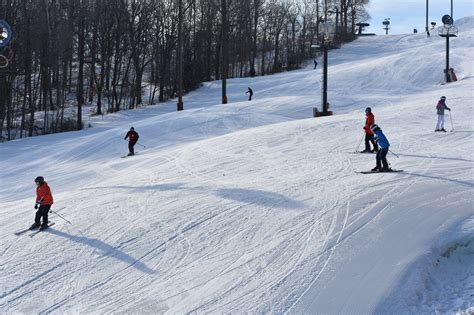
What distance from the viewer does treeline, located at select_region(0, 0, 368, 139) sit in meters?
40.6

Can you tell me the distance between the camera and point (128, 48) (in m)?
53.4

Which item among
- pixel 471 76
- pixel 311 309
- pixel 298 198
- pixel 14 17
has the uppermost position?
pixel 14 17

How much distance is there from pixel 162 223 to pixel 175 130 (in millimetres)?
16530

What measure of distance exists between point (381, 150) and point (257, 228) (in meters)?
5.10

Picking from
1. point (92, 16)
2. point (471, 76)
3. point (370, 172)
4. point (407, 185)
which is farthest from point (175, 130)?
point (92, 16)

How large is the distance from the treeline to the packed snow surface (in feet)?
62.4

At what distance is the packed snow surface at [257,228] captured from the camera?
338 inches

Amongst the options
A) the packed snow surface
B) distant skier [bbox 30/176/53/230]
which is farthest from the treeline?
distant skier [bbox 30/176/53/230]

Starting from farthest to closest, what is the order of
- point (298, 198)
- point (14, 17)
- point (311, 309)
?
point (14, 17), point (298, 198), point (311, 309)

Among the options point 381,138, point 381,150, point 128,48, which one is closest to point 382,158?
point 381,150

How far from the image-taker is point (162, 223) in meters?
11.9

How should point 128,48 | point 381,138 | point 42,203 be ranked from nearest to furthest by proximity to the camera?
point 42,203, point 381,138, point 128,48

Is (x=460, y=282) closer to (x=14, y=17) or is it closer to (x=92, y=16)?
(x=14, y=17)

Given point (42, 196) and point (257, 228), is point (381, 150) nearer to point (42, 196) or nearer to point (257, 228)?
point (257, 228)
